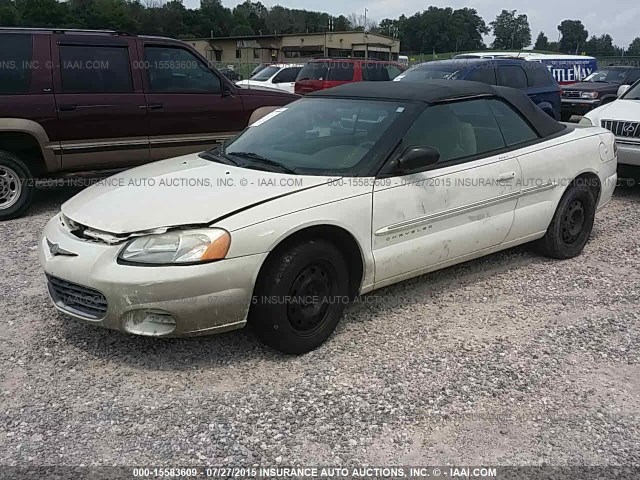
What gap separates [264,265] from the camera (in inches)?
132

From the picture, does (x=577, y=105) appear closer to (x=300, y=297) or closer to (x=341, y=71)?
(x=341, y=71)

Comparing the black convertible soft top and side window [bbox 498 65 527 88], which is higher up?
side window [bbox 498 65 527 88]

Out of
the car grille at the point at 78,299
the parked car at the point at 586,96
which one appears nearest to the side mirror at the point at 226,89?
the car grille at the point at 78,299

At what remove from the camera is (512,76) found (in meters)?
10.7

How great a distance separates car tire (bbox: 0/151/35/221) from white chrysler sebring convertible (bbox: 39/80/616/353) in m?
2.70

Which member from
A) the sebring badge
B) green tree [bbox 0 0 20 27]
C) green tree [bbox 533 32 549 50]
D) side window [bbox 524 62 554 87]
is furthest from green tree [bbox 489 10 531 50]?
the sebring badge

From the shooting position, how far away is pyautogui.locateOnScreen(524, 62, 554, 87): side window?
36.0 feet

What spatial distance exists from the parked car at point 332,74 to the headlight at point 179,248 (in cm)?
1189

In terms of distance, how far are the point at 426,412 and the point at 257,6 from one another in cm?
11910

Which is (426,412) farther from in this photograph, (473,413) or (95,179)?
(95,179)

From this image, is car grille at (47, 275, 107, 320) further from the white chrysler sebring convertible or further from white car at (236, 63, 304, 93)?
white car at (236, 63, 304, 93)

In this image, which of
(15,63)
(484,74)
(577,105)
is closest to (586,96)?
(577,105)

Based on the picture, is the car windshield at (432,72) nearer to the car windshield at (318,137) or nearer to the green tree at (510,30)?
the car windshield at (318,137)

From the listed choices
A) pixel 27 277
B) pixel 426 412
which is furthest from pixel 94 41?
pixel 426 412
